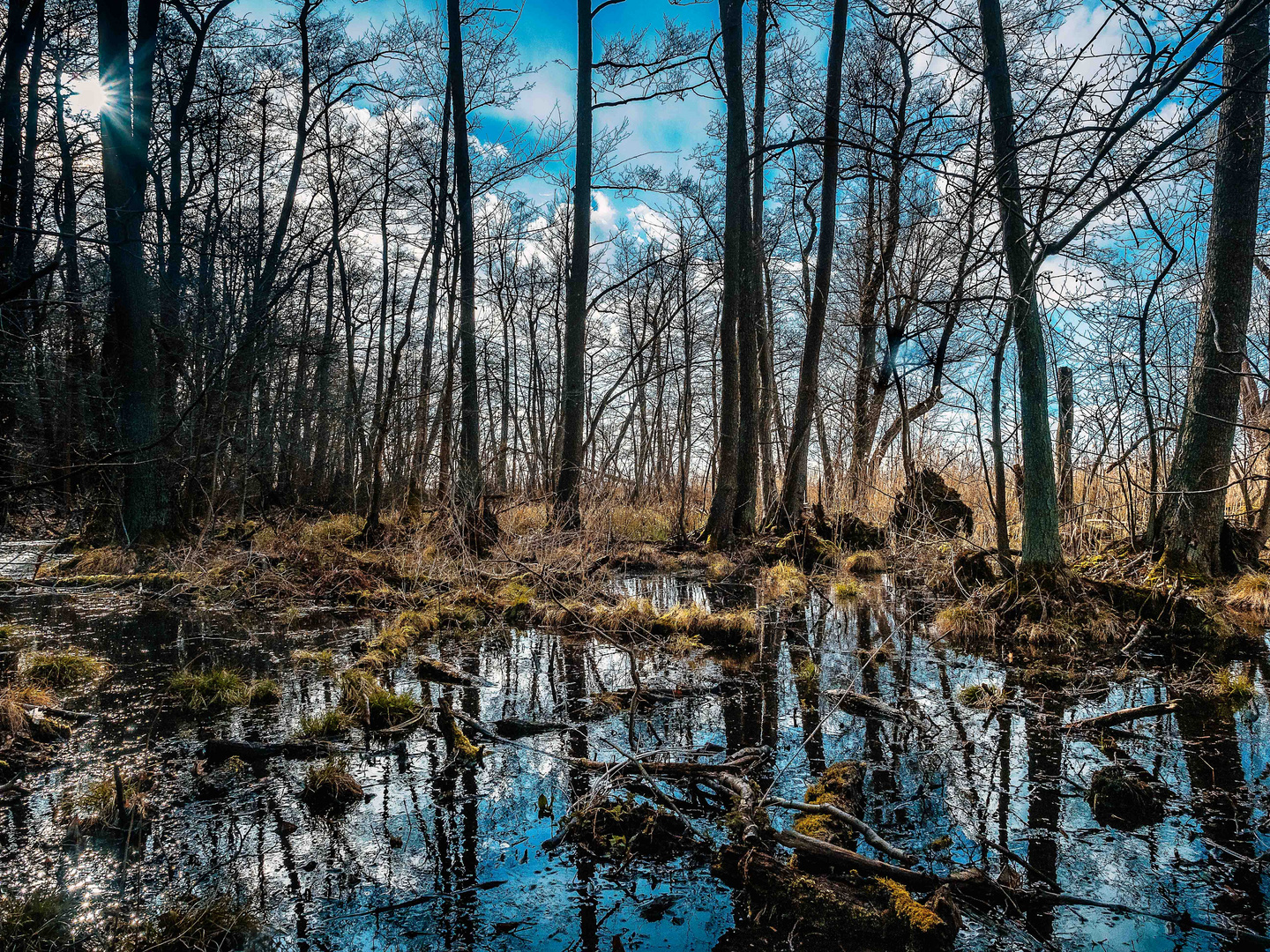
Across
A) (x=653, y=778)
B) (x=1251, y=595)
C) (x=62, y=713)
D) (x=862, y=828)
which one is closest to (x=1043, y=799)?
(x=862, y=828)

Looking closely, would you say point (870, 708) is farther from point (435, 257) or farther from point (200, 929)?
point (435, 257)

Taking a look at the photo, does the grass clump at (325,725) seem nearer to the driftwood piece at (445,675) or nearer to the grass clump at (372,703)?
the grass clump at (372,703)

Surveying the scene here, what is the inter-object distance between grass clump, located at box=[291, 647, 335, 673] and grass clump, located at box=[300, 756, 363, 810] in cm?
222

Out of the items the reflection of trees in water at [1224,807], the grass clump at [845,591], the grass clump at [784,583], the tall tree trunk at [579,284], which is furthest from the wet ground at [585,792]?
the tall tree trunk at [579,284]

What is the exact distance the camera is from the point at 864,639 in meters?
6.29

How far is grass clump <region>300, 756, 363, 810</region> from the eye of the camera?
3178 mm

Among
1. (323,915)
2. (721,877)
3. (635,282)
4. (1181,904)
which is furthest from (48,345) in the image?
(635,282)

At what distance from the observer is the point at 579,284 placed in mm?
11961

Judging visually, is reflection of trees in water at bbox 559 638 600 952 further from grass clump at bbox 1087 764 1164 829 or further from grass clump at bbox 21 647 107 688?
grass clump at bbox 21 647 107 688

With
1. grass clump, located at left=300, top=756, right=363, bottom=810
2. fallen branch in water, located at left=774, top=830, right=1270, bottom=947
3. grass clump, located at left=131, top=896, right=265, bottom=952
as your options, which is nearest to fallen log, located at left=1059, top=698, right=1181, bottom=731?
fallen branch in water, located at left=774, top=830, right=1270, bottom=947

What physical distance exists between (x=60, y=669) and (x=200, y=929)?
3820 mm

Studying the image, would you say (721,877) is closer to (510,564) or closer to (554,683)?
(554,683)

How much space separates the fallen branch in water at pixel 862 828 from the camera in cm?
249

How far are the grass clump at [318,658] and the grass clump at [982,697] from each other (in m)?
4.47
